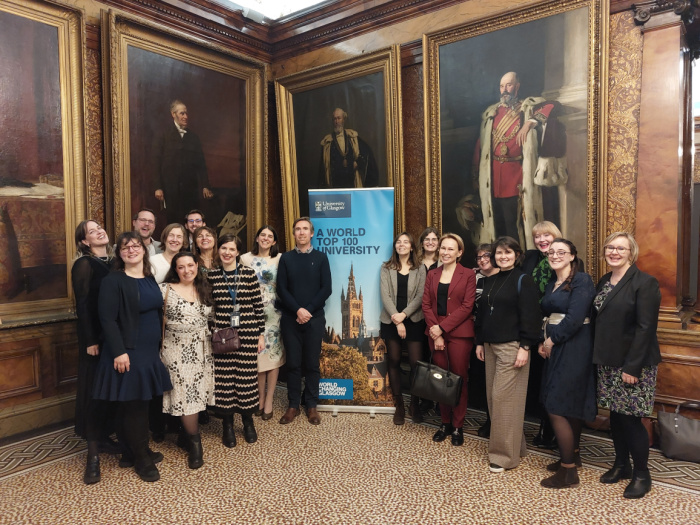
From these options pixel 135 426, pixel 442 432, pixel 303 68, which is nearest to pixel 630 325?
pixel 442 432

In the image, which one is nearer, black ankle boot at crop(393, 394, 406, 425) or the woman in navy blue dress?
the woman in navy blue dress

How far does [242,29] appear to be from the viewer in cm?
638

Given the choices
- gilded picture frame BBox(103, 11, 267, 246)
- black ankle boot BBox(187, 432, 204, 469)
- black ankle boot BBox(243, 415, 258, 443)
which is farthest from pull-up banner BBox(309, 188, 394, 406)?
gilded picture frame BBox(103, 11, 267, 246)

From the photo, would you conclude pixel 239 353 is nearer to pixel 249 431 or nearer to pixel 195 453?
pixel 249 431

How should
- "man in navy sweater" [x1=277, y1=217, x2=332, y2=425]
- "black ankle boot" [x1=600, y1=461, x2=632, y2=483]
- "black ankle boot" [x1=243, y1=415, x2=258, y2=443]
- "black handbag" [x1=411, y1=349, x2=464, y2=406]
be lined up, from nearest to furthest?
"black ankle boot" [x1=600, y1=461, x2=632, y2=483] < "black handbag" [x1=411, y1=349, x2=464, y2=406] < "black ankle boot" [x1=243, y1=415, x2=258, y2=443] < "man in navy sweater" [x1=277, y1=217, x2=332, y2=425]

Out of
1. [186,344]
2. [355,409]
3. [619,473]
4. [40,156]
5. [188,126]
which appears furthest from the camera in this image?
[188,126]

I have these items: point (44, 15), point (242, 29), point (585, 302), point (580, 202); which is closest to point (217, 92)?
point (242, 29)

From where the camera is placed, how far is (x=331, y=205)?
518cm

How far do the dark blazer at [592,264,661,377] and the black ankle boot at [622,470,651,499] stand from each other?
78cm

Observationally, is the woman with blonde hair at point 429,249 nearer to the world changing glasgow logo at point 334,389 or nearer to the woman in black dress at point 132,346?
the world changing glasgow logo at point 334,389

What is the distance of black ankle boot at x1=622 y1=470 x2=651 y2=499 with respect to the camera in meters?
3.28

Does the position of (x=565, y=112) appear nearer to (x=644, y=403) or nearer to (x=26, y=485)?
(x=644, y=403)

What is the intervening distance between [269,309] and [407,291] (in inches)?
54.7

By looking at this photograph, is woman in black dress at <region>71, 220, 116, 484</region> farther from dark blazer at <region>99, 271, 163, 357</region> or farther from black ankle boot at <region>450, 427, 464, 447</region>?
black ankle boot at <region>450, 427, 464, 447</region>
